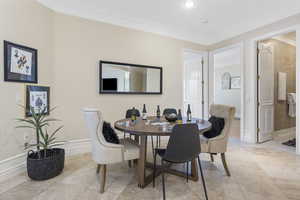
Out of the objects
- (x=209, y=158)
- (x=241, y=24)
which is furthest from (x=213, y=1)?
(x=209, y=158)

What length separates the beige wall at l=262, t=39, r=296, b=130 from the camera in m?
4.22

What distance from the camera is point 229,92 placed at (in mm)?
7574

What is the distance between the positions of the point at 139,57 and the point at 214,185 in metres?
2.87

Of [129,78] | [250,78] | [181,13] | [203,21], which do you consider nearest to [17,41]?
[129,78]

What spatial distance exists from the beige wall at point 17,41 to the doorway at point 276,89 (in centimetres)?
445

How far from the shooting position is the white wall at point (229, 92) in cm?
719

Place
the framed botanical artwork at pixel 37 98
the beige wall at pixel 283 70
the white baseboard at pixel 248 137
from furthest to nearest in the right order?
the beige wall at pixel 283 70 → the white baseboard at pixel 248 137 → the framed botanical artwork at pixel 37 98

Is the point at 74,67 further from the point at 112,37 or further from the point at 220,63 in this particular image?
the point at 220,63

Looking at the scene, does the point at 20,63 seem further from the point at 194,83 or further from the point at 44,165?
the point at 194,83

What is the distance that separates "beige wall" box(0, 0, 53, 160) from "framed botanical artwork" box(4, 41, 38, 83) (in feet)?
0.20

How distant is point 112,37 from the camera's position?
3383mm

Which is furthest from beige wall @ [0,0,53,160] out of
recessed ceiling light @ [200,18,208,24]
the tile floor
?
recessed ceiling light @ [200,18,208,24]

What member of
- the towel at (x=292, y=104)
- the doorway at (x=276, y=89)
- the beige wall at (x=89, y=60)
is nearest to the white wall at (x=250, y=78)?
the doorway at (x=276, y=89)

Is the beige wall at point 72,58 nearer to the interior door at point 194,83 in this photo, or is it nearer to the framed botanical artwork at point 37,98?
the framed botanical artwork at point 37,98
